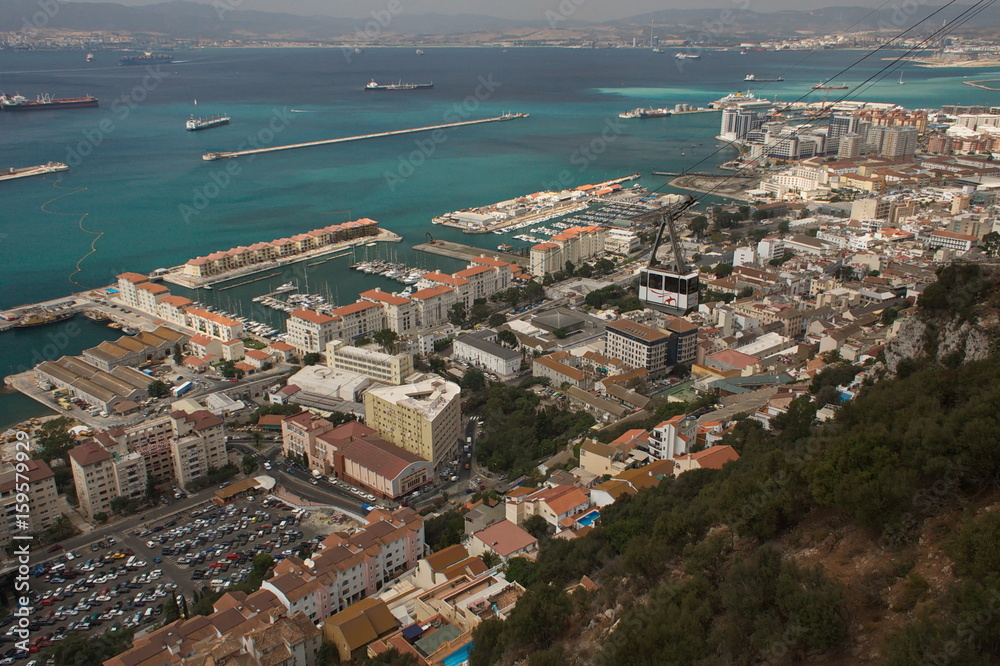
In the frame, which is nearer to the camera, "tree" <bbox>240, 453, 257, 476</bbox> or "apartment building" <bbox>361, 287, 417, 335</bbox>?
"tree" <bbox>240, 453, 257, 476</bbox>

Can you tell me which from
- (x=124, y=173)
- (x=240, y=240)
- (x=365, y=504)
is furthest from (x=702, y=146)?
(x=365, y=504)

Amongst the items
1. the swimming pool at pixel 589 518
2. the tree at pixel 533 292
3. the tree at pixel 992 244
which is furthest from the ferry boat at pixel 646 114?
the swimming pool at pixel 589 518

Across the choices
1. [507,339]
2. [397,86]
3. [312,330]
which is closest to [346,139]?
[397,86]

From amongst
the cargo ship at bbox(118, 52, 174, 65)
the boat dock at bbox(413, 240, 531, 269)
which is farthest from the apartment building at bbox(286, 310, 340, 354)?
the cargo ship at bbox(118, 52, 174, 65)

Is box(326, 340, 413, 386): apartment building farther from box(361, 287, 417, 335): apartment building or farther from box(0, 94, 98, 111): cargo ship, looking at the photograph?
box(0, 94, 98, 111): cargo ship

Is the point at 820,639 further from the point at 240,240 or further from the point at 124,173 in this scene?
the point at 124,173

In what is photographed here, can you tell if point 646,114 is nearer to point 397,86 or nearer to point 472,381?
point 397,86
